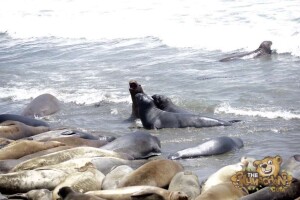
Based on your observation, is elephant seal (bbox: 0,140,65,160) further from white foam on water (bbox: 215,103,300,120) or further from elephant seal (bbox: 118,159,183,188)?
white foam on water (bbox: 215,103,300,120)

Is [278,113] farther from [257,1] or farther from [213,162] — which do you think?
[257,1]

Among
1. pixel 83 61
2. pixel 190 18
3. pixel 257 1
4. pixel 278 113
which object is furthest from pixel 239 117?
pixel 257 1

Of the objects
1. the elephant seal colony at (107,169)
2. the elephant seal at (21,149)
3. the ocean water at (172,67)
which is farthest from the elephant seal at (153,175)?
the elephant seal at (21,149)

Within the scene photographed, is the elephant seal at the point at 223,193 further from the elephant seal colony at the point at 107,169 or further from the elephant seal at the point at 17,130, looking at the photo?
the elephant seal at the point at 17,130

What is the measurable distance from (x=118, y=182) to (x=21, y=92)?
26.9ft

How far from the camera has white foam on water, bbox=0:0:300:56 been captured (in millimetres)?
19156

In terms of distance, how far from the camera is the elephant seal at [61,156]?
724cm

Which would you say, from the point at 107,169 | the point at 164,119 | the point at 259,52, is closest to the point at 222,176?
the point at 107,169

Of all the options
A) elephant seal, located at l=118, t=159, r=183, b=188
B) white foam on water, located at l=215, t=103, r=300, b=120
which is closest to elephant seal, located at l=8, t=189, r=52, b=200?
elephant seal, located at l=118, t=159, r=183, b=188

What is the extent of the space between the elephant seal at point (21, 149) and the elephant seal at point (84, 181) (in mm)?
1448

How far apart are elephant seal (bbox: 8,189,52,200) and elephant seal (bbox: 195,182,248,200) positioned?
1410 mm

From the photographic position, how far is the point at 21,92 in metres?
14.4

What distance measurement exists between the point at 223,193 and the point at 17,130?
4.55m

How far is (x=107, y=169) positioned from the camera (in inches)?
291
